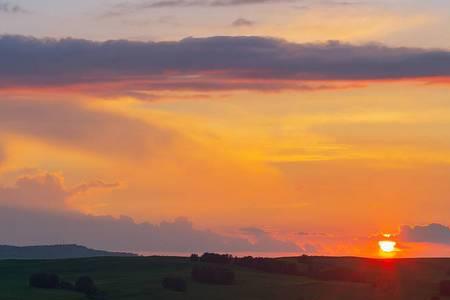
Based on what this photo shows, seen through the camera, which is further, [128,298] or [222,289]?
[222,289]

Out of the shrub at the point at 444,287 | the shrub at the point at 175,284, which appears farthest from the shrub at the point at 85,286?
the shrub at the point at 444,287

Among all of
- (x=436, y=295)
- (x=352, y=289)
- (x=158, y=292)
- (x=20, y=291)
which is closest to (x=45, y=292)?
(x=20, y=291)

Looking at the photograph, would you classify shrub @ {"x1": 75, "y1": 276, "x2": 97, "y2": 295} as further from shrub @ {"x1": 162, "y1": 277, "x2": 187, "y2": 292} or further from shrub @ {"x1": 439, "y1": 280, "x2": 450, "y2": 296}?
shrub @ {"x1": 439, "y1": 280, "x2": 450, "y2": 296}

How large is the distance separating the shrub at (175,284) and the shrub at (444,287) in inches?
1719

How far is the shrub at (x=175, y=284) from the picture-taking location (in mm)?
194875

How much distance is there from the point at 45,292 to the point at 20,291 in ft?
20.5

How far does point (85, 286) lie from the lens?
634 ft

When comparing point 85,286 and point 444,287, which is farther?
point 444,287

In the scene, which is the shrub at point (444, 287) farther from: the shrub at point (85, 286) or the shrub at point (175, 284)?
the shrub at point (85, 286)

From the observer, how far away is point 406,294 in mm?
190500

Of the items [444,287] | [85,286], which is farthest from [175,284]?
[444,287]

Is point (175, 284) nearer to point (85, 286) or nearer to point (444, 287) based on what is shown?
point (85, 286)

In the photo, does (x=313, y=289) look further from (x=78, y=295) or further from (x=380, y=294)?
(x=78, y=295)

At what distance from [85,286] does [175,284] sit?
50.9ft
